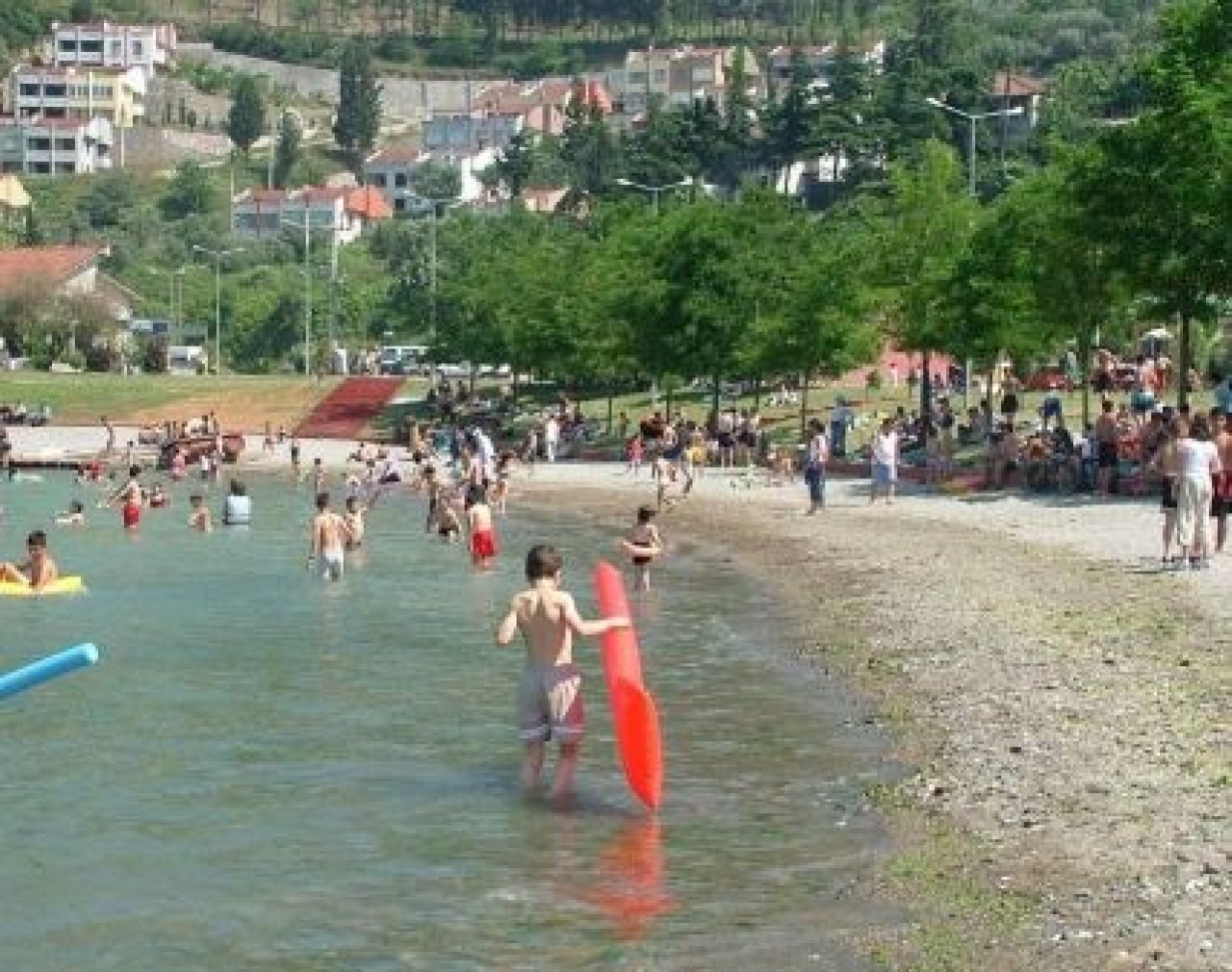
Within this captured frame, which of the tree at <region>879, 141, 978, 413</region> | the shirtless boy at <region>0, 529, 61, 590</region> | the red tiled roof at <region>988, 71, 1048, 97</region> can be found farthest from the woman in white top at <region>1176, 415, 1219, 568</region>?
the red tiled roof at <region>988, 71, 1048, 97</region>

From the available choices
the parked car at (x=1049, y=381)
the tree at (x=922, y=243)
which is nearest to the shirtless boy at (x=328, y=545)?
the tree at (x=922, y=243)

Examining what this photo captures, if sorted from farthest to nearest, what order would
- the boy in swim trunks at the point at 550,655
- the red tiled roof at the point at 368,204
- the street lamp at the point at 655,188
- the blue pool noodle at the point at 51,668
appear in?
the red tiled roof at the point at 368,204, the street lamp at the point at 655,188, the boy in swim trunks at the point at 550,655, the blue pool noodle at the point at 51,668

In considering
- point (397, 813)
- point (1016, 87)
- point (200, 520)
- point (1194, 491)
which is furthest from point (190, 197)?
point (397, 813)

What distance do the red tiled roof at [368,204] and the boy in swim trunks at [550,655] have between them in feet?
528

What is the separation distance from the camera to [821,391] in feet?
240

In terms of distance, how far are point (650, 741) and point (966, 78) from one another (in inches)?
4644

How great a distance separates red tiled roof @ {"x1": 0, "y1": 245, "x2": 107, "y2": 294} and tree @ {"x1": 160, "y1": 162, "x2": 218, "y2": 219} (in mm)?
44411

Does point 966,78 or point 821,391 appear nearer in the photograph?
point 821,391

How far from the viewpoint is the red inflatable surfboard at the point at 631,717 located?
17266 mm

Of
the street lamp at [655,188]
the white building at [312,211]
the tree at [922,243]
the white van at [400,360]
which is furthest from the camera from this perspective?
the white building at [312,211]

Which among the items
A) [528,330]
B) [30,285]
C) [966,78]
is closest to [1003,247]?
[528,330]

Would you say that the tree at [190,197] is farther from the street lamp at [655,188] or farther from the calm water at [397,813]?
the calm water at [397,813]

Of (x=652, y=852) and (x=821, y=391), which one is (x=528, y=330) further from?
(x=652, y=852)

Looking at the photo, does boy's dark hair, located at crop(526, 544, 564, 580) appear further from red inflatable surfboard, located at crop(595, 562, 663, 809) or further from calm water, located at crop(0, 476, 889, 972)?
calm water, located at crop(0, 476, 889, 972)
